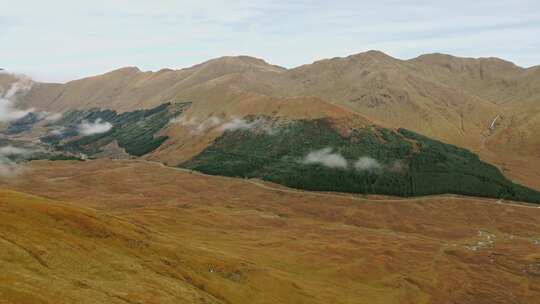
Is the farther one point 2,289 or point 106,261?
point 106,261

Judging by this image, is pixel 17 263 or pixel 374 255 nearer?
pixel 17 263

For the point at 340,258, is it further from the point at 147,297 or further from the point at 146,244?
the point at 147,297

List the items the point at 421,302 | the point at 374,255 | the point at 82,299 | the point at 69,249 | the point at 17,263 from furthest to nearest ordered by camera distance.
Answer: the point at 374,255, the point at 421,302, the point at 69,249, the point at 17,263, the point at 82,299

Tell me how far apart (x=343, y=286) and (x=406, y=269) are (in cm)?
3757

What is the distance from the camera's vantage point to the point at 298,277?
520ft

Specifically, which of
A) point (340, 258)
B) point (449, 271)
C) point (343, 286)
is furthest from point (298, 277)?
point (449, 271)

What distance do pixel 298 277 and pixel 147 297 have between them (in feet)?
248

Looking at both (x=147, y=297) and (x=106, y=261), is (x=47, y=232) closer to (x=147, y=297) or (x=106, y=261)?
(x=106, y=261)

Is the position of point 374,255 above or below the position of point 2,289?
below

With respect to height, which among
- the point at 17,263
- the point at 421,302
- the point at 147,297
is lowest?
the point at 421,302

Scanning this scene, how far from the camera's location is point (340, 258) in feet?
627

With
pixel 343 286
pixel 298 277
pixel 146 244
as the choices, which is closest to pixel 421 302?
pixel 343 286

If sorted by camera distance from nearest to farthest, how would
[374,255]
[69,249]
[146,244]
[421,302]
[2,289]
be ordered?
[2,289] → [69,249] → [146,244] → [421,302] → [374,255]

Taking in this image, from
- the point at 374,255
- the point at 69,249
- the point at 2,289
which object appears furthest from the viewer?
the point at 374,255
